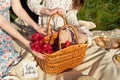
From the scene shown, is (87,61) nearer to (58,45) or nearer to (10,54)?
(58,45)

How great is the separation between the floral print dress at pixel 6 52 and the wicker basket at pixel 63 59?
0.67ft

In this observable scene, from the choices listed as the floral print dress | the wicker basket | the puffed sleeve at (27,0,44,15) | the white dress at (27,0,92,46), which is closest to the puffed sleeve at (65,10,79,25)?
the white dress at (27,0,92,46)

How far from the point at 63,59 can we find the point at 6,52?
48 centimetres

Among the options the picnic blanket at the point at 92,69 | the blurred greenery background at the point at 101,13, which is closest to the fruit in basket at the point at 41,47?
the picnic blanket at the point at 92,69

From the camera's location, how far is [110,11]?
11.5 feet

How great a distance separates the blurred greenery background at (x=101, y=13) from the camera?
329 centimetres

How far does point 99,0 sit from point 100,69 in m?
1.42

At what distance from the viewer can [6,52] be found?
241 centimetres

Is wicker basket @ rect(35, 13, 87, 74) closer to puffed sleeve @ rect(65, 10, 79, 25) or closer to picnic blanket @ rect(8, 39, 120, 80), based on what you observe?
picnic blanket @ rect(8, 39, 120, 80)

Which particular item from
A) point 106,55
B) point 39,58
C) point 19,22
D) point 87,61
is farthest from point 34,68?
point 19,22

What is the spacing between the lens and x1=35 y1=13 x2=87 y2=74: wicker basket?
213cm

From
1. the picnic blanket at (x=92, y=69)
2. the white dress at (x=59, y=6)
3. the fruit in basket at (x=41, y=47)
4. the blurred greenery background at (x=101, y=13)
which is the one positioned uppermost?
the white dress at (x=59, y=6)

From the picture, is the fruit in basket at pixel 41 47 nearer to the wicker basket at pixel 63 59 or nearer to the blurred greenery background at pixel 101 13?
the wicker basket at pixel 63 59

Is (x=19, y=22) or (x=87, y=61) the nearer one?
(x=87, y=61)
